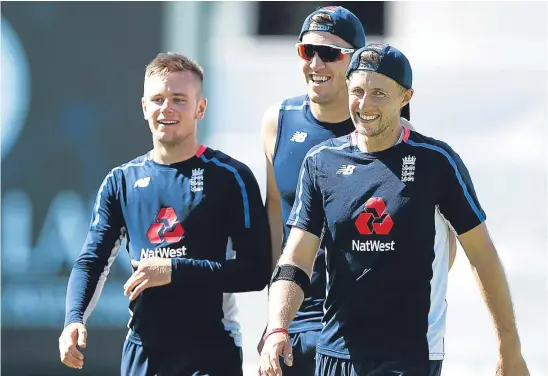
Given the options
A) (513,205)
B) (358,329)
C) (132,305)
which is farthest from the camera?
(513,205)

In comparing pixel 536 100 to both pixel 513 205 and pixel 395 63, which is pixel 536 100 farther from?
pixel 395 63

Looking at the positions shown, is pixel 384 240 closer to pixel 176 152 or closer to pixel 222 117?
pixel 176 152

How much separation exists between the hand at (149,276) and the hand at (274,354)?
796 millimetres

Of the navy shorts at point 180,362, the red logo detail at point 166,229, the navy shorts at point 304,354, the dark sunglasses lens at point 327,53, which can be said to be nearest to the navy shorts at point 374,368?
the navy shorts at point 304,354

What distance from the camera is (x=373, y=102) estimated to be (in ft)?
15.3

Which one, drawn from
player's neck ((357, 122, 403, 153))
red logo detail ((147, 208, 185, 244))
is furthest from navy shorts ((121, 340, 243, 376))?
player's neck ((357, 122, 403, 153))

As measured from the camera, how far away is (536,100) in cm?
925

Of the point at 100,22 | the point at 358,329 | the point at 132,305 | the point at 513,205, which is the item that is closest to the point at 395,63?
the point at 358,329

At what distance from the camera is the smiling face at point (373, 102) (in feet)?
15.3

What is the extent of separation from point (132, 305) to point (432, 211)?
145 centimetres

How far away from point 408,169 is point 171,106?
119 centimetres

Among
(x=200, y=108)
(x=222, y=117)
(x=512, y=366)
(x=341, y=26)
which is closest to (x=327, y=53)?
(x=341, y=26)

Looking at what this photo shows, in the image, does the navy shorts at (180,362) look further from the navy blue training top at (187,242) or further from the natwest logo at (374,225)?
the natwest logo at (374,225)

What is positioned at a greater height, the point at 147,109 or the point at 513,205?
the point at 147,109
